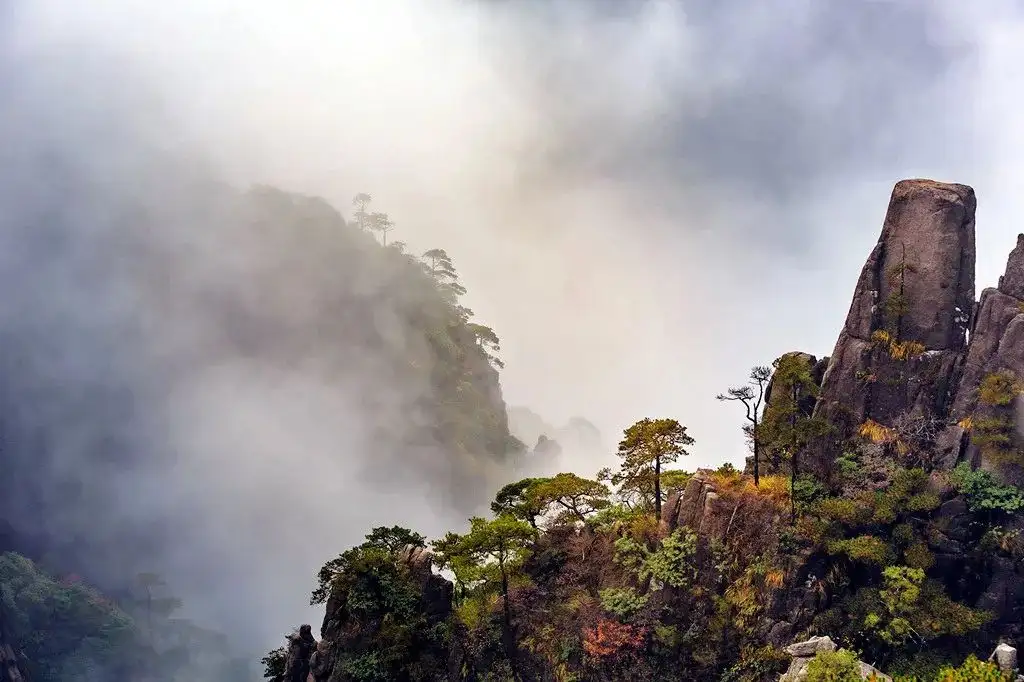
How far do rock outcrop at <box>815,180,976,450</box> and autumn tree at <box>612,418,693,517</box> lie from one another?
906cm

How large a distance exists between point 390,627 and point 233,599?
68.5 metres

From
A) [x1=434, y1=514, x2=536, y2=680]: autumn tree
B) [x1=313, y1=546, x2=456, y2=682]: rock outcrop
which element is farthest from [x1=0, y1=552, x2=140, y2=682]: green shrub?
[x1=434, y1=514, x2=536, y2=680]: autumn tree

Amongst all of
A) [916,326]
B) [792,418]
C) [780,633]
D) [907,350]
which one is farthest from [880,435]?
[780,633]

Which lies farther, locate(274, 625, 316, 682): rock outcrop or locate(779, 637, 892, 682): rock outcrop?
locate(274, 625, 316, 682): rock outcrop

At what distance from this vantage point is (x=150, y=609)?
299 feet

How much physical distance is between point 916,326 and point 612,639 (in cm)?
2667

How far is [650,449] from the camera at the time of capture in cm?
4094

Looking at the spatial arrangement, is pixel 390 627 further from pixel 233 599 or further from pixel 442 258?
pixel 442 258

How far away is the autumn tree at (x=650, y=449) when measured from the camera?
134ft

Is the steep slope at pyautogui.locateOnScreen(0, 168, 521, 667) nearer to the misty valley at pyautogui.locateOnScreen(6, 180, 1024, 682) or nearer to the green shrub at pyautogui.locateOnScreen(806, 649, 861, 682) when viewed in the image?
the misty valley at pyautogui.locateOnScreen(6, 180, 1024, 682)

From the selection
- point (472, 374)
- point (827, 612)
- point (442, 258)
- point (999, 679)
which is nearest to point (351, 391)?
point (472, 374)

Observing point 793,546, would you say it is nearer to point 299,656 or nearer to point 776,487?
point 776,487

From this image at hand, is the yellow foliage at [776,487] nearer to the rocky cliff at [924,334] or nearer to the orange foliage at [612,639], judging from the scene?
the rocky cliff at [924,334]

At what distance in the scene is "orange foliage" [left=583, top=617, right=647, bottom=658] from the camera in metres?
37.8
